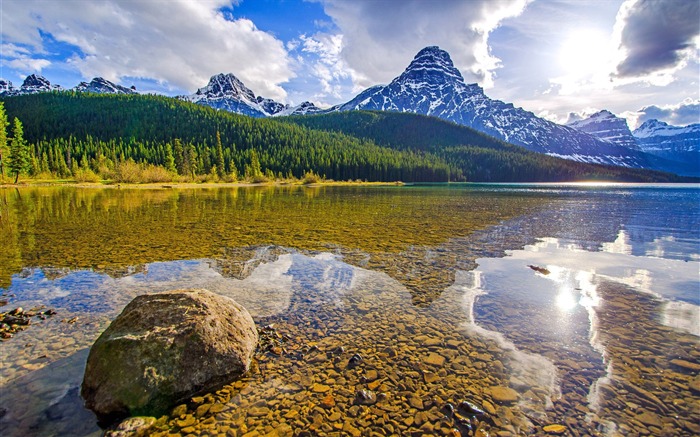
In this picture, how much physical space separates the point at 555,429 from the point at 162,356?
7.12m

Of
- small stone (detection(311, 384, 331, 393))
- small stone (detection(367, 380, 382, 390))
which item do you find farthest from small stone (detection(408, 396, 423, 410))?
small stone (detection(311, 384, 331, 393))

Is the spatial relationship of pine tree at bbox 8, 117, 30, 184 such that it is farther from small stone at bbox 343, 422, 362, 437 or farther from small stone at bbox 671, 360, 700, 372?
small stone at bbox 671, 360, 700, 372

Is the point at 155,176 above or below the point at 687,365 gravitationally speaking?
above

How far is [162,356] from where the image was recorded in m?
6.29

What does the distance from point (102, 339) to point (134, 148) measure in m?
183

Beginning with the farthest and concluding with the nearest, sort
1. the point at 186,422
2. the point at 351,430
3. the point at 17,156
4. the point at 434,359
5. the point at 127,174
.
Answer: the point at 127,174 → the point at 17,156 → the point at 434,359 → the point at 186,422 → the point at 351,430

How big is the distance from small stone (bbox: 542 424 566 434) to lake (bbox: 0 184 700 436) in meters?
0.05

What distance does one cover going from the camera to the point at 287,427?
218 inches

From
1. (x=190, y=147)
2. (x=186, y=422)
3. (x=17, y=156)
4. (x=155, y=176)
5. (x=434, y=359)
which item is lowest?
(x=186, y=422)

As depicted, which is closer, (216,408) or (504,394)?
(216,408)

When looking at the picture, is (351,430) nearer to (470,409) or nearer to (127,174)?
(470,409)

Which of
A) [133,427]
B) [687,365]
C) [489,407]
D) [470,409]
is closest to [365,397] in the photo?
[470,409]

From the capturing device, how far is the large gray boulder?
5875mm

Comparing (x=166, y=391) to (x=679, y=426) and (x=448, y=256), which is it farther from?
(x=448, y=256)
